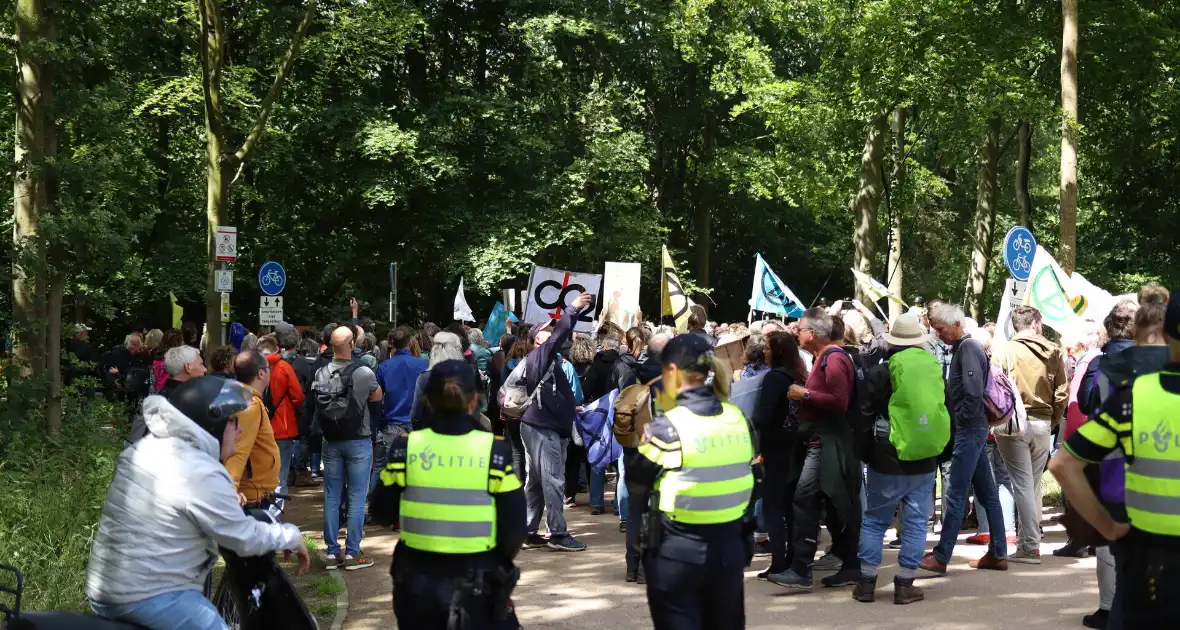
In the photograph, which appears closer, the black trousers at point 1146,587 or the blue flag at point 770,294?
the black trousers at point 1146,587

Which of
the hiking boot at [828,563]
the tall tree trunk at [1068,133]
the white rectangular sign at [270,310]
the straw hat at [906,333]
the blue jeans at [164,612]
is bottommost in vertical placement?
the hiking boot at [828,563]

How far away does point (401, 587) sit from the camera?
202 inches

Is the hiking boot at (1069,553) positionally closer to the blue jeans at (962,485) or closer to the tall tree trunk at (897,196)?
the blue jeans at (962,485)

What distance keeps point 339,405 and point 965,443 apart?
15.3 feet

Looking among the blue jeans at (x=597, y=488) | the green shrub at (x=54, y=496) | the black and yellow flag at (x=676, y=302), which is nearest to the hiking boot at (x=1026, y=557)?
the blue jeans at (x=597, y=488)

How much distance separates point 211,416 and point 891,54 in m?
23.1

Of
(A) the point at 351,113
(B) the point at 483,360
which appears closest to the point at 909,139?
(A) the point at 351,113

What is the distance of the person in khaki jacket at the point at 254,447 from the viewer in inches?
297

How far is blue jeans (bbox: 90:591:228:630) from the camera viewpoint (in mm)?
4426

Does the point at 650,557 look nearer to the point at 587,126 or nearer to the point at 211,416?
the point at 211,416

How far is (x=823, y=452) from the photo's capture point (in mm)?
9102

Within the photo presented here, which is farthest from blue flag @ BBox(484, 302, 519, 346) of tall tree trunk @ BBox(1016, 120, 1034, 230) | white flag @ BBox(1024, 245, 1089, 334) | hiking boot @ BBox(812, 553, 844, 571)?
tall tree trunk @ BBox(1016, 120, 1034, 230)

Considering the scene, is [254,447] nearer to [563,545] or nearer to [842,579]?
[563,545]

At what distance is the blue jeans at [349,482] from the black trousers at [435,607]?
5055 millimetres
